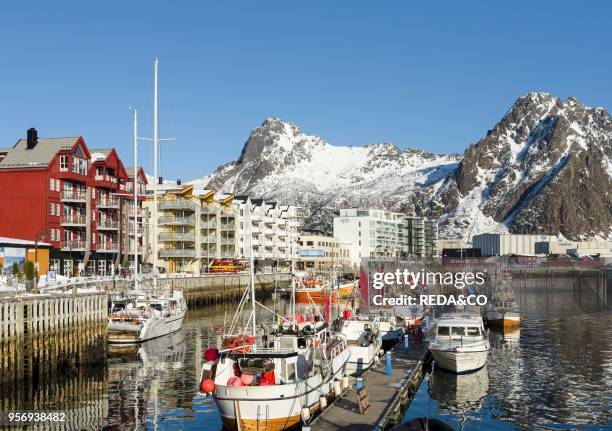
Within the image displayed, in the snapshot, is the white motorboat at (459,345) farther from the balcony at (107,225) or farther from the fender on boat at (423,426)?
the balcony at (107,225)

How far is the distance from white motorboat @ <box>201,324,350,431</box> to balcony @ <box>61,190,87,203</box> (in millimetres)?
77798

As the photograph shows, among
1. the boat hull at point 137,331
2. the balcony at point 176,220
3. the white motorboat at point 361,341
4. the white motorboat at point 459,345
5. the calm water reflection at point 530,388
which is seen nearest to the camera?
the calm water reflection at point 530,388

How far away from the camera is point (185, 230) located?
540 feet

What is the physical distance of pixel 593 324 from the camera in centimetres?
10288

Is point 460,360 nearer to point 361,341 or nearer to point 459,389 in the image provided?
point 459,389

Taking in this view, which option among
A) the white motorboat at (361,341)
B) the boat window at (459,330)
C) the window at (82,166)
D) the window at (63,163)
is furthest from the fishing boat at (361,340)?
the window at (82,166)

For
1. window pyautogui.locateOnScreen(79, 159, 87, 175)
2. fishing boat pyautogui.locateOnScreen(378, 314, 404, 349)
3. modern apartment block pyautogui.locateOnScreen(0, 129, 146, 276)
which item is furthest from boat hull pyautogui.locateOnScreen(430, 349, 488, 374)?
window pyautogui.locateOnScreen(79, 159, 87, 175)

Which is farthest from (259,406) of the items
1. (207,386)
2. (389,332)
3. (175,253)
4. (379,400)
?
(175,253)

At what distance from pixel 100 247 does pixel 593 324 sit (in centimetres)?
7218

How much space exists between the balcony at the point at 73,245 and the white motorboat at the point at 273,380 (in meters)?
75.4

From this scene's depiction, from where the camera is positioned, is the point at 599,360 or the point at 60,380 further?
the point at 599,360

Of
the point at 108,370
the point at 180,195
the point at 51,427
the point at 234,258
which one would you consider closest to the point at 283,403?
the point at 51,427

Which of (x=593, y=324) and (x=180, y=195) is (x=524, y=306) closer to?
(x=593, y=324)

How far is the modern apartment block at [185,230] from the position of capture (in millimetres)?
161500
